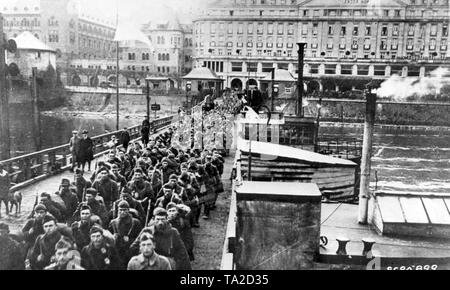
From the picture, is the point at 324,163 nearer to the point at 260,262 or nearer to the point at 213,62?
the point at 260,262

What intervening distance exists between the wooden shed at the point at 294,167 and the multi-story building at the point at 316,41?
18.2 m

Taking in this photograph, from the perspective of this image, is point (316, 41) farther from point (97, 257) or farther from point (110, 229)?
point (97, 257)

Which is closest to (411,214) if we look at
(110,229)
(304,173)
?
(304,173)

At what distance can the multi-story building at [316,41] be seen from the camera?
32.9 m

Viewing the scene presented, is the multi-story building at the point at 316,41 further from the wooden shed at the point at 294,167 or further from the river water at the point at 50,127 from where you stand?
the wooden shed at the point at 294,167

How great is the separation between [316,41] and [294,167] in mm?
40970

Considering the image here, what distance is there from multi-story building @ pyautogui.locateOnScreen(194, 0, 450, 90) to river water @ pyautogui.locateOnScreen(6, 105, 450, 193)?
21.3 feet

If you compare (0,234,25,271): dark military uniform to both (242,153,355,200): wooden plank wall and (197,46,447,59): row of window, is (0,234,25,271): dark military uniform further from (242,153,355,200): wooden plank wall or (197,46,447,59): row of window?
(197,46,447,59): row of window

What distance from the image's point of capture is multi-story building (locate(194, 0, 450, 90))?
32.9 meters

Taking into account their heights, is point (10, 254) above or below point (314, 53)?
below

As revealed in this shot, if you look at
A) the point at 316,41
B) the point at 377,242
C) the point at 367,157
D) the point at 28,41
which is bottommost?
the point at 377,242

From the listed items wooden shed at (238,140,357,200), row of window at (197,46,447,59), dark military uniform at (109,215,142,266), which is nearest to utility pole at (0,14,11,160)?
wooden shed at (238,140,357,200)

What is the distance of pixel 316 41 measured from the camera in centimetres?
4997
